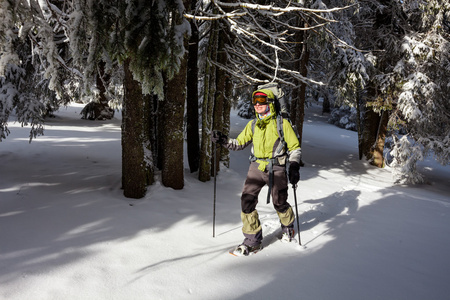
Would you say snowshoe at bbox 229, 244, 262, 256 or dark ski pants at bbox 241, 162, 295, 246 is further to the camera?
dark ski pants at bbox 241, 162, 295, 246

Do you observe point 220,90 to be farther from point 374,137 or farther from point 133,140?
point 374,137

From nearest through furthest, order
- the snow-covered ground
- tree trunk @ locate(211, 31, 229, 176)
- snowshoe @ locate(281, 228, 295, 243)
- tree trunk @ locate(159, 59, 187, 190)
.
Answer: the snow-covered ground < snowshoe @ locate(281, 228, 295, 243) < tree trunk @ locate(159, 59, 187, 190) < tree trunk @ locate(211, 31, 229, 176)

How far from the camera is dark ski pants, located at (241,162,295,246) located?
12.0ft

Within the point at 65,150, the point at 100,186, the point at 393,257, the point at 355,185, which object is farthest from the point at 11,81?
the point at 355,185

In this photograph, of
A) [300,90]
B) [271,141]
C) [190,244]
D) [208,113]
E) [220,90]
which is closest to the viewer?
[190,244]

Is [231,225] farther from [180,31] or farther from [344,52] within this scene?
[344,52]

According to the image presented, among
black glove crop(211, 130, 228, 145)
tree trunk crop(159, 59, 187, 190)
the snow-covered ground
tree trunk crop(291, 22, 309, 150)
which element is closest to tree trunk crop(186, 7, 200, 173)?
the snow-covered ground

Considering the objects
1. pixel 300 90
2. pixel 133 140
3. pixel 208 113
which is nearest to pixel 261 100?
pixel 133 140

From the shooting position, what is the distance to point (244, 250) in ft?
11.7

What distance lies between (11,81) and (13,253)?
514 centimetres

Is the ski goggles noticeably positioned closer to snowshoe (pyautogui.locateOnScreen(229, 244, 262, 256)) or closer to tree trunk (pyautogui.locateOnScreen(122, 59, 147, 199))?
snowshoe (pyautogui.locateOnScreen(229, 244, 262, 256))

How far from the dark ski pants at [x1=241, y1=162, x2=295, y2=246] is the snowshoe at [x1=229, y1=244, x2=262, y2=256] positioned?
5 cm

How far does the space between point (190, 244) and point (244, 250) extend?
70 centimetres

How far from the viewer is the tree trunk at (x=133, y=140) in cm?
464
